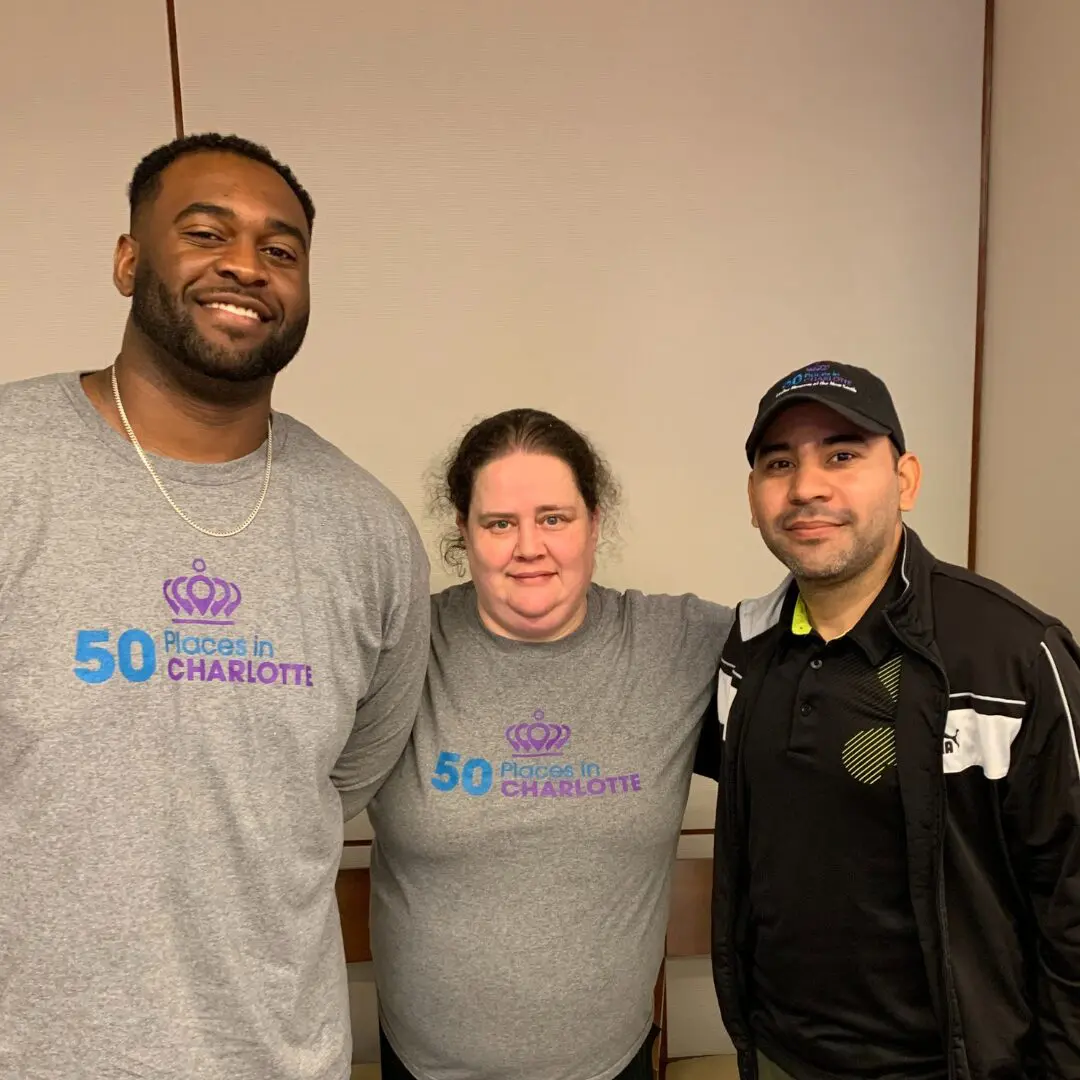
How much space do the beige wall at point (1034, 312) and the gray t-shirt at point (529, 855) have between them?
865 millimetres

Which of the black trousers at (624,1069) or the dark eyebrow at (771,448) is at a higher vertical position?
the dark eyebrow at (771,448)

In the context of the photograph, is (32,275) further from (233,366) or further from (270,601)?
(270,601)

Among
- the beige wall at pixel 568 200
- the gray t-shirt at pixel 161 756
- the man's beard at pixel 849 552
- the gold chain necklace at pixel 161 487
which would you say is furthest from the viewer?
the beige wall at pixel 568 200

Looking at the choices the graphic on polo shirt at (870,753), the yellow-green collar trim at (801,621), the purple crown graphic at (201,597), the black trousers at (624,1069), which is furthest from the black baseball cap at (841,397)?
the black trousers at (624,1069)

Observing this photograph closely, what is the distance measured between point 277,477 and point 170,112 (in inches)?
43.0

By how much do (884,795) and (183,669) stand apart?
924 millimetres

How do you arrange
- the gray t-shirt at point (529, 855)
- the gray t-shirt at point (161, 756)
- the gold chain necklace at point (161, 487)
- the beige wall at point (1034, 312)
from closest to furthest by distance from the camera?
the gray t-shirt at point (161, 756)
the gold chain necklace at point (161, 487)
the gray t-shirt at point (529, 855)
the beige wall at point (1034, 312)

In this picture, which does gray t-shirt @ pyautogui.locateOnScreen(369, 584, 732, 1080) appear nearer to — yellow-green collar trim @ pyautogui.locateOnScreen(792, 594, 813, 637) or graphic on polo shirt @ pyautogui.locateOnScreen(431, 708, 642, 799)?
graphic on polo shirt @ pyautogui.locateOnScreen(431, 708, 642, 799)

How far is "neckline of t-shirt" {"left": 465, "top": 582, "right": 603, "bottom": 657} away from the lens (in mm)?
1363

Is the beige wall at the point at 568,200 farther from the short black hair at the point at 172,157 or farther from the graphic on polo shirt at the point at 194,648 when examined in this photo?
the graphic on polo shirt at the point at 194,648

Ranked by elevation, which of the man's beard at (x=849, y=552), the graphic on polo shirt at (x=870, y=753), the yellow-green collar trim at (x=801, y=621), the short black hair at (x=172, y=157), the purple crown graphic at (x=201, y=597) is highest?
the short black hair at (x=172, y=157)

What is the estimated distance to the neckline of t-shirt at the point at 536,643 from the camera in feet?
4.47

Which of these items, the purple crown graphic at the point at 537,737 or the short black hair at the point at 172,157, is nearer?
the short black hair at the point at 172,157

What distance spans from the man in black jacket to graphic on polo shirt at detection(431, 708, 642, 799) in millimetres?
198
